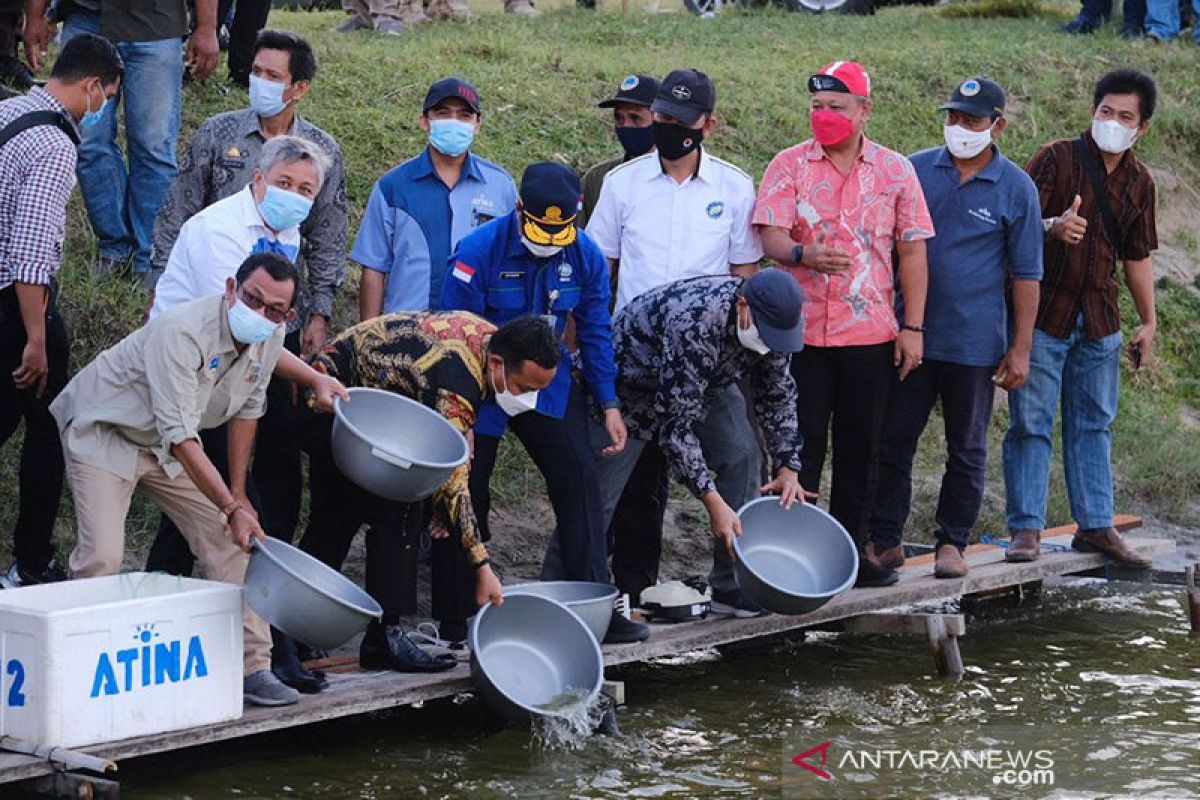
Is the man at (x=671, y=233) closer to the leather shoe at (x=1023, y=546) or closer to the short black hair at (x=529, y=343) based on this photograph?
Result: the short black hair at (x=529, y=343)

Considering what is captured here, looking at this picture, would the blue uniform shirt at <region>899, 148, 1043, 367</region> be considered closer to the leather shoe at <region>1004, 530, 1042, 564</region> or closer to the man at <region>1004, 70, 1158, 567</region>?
the man at <region>1004, 70, 1158, 567</region>

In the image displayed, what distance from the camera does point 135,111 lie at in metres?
9.15

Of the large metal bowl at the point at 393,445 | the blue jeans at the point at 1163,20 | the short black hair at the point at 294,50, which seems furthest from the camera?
the blue jeans at the point at 1163,20

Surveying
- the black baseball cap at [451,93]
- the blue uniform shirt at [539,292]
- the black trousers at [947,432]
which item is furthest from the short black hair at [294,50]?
the black trousers at [947,432]

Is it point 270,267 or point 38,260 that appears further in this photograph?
point 38,260

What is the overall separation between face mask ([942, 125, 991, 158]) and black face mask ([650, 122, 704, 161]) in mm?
Answer: 1101

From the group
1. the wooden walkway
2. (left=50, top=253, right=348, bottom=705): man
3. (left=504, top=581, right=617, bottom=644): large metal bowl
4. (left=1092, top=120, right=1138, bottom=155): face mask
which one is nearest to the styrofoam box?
the wooden walkway

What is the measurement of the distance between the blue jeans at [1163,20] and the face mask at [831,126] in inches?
348

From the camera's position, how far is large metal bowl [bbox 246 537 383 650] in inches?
243

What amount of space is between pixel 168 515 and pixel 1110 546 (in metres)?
4.62

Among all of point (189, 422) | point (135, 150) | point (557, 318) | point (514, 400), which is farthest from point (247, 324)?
point (135, 150)

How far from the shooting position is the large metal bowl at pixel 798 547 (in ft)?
25.2

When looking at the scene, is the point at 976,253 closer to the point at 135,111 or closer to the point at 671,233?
the point at 671,233

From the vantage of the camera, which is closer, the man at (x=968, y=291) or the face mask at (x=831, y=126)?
the face mask at (x=831, y=126)
